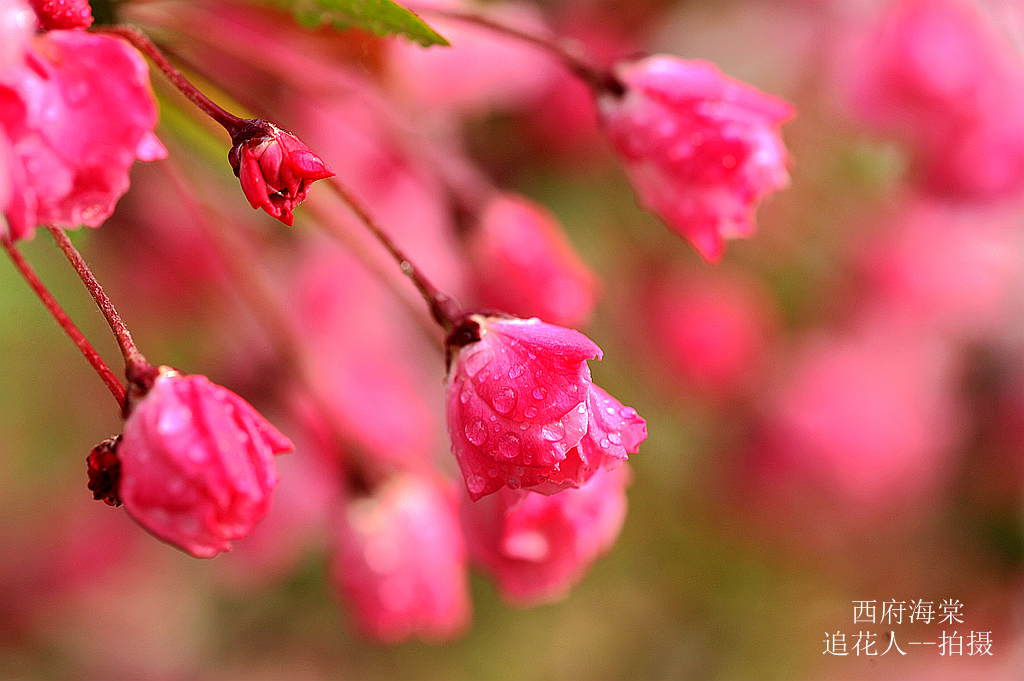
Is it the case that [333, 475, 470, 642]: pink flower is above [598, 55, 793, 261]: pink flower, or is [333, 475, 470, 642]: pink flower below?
below

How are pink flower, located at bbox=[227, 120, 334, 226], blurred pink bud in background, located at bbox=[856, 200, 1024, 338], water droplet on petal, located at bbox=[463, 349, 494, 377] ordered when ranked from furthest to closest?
1. blurred pink bud in background, located at bbox=[856, 200, 1024, 338]
2. water droplet on petal, located at bbox=[463, 349, 494, 377]
3. pink flower, located at bbox=[227, 120, 334, 226]

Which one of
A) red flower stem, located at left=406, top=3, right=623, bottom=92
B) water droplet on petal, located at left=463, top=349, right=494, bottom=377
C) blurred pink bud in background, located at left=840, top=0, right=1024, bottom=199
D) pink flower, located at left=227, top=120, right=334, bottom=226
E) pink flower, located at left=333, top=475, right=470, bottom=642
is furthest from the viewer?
blurred pink bud in background, located at left=840, top=0, right=1024, bottom=199

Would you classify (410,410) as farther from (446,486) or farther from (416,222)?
(446,486)

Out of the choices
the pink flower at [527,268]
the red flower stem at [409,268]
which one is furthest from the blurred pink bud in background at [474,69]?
the red flower stem at [409,268]

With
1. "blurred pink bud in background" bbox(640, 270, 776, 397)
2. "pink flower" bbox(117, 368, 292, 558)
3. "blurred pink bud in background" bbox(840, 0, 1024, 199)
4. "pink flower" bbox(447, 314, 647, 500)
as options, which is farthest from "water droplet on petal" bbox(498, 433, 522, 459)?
"blurred pink bud in background" bbox(640, 270, 776, 397)

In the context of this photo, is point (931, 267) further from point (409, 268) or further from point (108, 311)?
point (108, 311)

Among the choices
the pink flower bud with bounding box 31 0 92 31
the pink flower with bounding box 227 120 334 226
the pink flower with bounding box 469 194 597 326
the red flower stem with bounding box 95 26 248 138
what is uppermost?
the pink flower bud with bounding box 31 0 92 31

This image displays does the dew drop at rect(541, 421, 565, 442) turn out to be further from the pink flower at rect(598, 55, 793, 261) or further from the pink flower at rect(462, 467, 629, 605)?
the pink flower at rect(598, 55, 793, 261)

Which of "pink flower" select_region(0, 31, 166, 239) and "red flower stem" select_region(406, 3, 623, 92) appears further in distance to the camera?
"red flower stem" select_region(406, 3, 623, 92)
